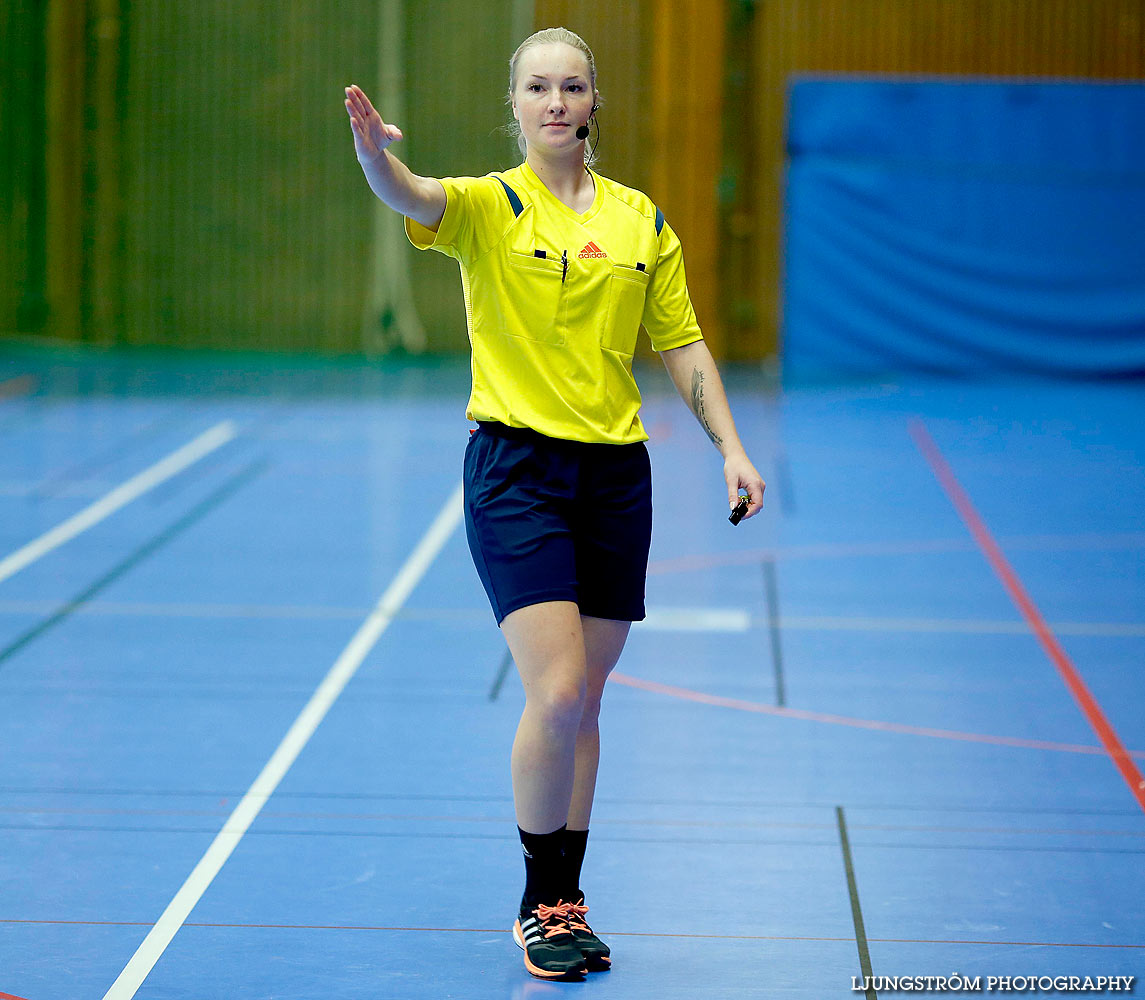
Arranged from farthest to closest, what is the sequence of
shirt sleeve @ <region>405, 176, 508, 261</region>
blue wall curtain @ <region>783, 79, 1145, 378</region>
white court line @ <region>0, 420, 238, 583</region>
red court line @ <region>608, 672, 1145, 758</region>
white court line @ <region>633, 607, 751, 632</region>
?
blue wall curtain @ <region>783, 79, 1145, 378</region>, white court line @ <region>0, 420, 238, 583</region>, white court line @ <region>633, 607, 751, 632</region>, red court line @ <region>608, 672, 1145, 758</region>, shirt sleeve @ <region>405, 176, 508, 261</region>

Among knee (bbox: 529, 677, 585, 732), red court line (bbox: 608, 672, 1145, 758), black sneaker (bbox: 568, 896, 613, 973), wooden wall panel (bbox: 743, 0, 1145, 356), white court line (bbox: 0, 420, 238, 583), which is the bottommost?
red court line (bbox: 608, 672, 1145, 758)

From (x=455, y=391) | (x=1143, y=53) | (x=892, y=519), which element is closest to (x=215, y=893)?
(x=892, y=519)

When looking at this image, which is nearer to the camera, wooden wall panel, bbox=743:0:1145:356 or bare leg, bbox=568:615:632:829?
bare leg, bbox=568:615:632:829

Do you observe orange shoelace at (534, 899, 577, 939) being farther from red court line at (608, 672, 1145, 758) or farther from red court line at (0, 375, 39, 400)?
red court line at (0, 375, 39, 400)

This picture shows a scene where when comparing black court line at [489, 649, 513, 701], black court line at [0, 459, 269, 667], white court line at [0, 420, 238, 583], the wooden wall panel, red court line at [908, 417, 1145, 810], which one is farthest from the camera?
the wooden wall panel

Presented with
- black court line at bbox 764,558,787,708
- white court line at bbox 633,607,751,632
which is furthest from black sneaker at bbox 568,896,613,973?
white court line at bbox 633,607,751,632

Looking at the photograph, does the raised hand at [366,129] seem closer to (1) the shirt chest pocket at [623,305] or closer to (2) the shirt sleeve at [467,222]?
(2) the shirt sleeve at [467,222]

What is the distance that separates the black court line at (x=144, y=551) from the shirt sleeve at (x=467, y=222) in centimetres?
302

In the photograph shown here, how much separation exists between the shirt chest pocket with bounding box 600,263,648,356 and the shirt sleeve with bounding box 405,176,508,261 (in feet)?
0.77

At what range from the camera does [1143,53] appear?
14312 mm

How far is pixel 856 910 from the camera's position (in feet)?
10.6

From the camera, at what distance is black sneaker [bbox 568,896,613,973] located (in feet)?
9.64

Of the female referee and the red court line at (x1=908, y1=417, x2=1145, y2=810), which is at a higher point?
the female referee

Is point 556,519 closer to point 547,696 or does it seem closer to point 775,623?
point 547,696
